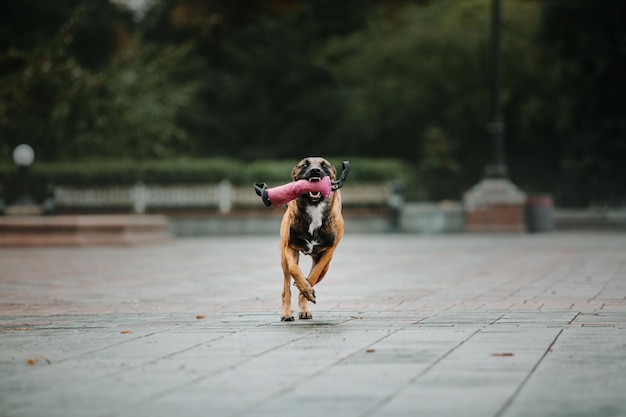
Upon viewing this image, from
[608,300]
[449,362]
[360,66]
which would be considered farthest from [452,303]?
[360,66]

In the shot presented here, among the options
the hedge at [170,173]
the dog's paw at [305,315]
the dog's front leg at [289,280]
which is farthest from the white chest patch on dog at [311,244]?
the hedge at [170,173]

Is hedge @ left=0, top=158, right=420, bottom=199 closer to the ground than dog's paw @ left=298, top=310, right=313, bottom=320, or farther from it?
farther from it

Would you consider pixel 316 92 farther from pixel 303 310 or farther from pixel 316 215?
pixel 316 215

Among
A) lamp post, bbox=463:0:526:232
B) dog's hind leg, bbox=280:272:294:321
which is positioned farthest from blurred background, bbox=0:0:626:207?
dog's hind leg, bbox=280:272:294:321

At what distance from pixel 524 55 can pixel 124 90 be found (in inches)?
591

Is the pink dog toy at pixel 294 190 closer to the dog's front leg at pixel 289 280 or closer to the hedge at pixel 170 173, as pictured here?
the dog's front leg at pixel 289 280

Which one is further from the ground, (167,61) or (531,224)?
(167,61)

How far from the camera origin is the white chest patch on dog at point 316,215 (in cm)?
951

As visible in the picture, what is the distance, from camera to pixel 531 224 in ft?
101

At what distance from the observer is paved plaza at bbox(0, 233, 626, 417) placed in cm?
591

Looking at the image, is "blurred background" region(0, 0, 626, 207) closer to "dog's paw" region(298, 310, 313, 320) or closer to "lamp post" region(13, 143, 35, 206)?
"lamp post" region(13, 143, 35, 206)

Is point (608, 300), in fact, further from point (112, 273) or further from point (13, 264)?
point (13, 264)

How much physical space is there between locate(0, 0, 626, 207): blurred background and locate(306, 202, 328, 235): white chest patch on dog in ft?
79.4

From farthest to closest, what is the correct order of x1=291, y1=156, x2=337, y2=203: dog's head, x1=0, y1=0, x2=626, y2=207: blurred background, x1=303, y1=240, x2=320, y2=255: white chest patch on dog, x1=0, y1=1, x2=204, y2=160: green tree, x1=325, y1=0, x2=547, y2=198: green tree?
x1=325, y1=0, x2=547, y2=198: green tree, x1=0, y1=1, x2=204, y2=160: green tree, x1=0, y1=0, x2=626, y2=207: blurred background, x1=303, y1=240, x2=320, y2=255: white chest patch on dog, x1=291, y1=156, x2=337, y2=203: dog's head
